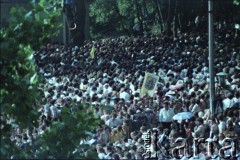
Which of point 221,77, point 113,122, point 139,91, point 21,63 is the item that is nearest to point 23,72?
point 21,63

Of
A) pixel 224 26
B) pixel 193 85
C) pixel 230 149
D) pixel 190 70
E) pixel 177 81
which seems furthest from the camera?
pixel 224 26

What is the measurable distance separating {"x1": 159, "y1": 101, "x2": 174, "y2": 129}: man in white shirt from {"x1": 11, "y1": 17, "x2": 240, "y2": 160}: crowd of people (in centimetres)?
2

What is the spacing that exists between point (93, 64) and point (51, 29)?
21.1 metres

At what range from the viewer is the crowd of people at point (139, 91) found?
16.5 m

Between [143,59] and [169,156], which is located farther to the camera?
[143,59]

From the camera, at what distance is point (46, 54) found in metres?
34.3

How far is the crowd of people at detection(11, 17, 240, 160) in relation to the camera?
1653 centimetres

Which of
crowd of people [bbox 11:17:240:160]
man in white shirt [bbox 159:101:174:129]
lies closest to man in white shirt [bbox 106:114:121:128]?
crowd of people [bbox 11:17:240:160]

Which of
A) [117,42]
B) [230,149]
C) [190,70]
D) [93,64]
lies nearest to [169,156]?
[230,149]

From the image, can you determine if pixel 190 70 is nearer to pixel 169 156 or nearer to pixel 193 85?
pixel 193 85

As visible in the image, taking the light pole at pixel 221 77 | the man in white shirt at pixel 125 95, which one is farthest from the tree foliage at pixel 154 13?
the man in white shirt at pixel 125 95

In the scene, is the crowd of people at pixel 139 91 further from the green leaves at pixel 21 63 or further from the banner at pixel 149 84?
the green leaves at pixel 21 63

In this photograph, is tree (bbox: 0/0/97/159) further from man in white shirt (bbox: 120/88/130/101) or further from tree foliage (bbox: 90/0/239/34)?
tree foliage (bbox: 90/0/239/34)

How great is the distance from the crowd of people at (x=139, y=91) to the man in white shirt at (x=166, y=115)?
2 centimetres
